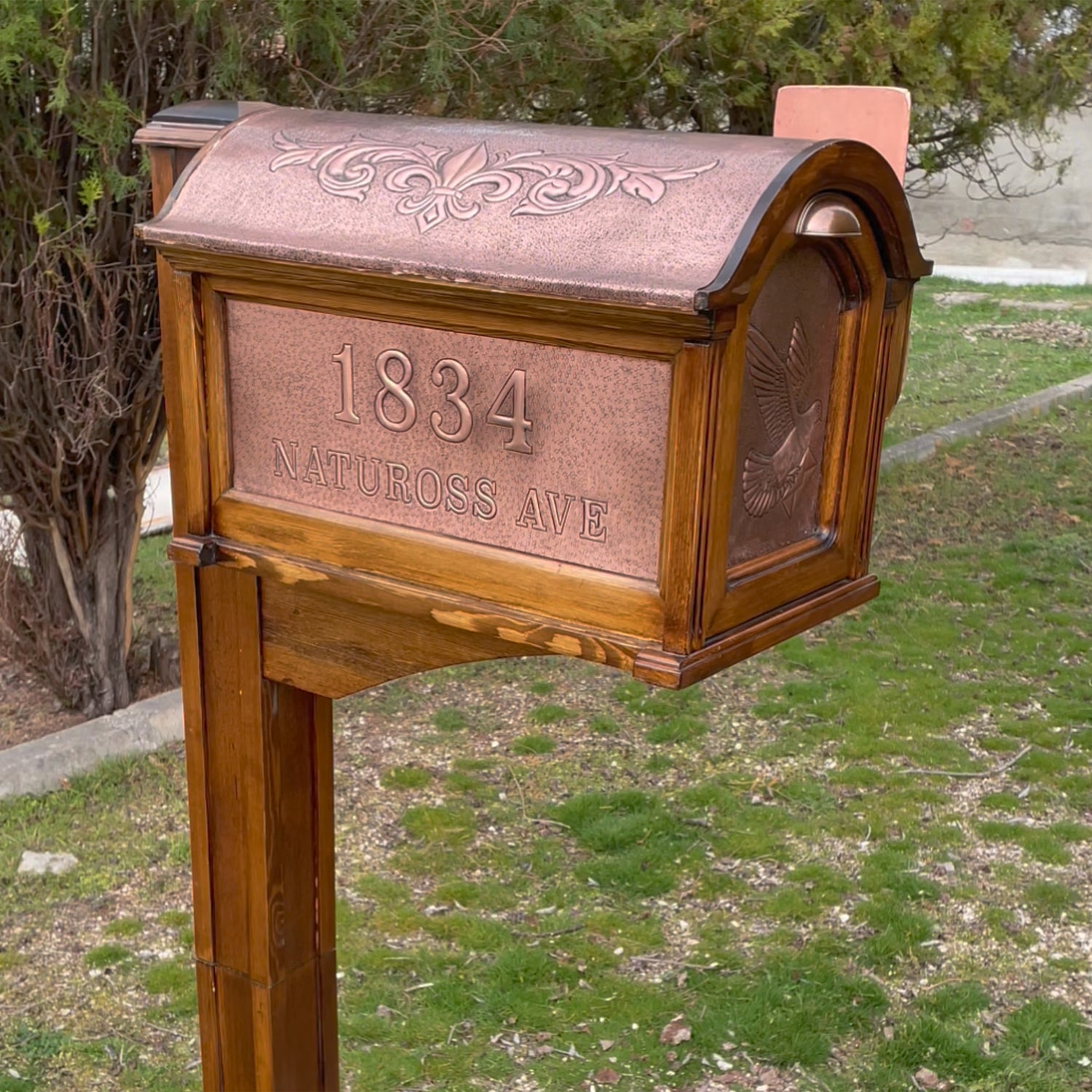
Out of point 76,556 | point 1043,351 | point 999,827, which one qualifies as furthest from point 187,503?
point 1043,351

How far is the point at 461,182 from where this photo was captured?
141 cm

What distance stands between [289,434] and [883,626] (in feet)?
13.5

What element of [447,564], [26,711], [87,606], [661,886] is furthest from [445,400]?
[26,711]

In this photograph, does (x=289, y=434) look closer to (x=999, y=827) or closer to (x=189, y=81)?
(x=189, y=81)

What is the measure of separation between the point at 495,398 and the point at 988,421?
7473 millimetres

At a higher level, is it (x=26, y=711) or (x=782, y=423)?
(x=782, y=423)

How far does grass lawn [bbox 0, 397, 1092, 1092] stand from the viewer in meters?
2.87

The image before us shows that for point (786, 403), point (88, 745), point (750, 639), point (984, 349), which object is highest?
point (786, 403)

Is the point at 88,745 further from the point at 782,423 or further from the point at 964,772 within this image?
the point at 782,423

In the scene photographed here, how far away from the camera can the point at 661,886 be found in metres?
3.49

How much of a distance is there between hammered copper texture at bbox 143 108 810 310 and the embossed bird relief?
158mm

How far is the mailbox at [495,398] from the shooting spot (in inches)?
50.4

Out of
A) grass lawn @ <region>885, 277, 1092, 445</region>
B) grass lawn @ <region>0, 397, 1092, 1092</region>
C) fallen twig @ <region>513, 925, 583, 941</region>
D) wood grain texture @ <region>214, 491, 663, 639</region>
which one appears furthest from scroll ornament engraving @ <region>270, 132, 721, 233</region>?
grass lawn @ <region>885, 277, 1092, 445</region>

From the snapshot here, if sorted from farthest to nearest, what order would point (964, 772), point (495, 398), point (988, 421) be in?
1. point (988, 421)
2. point (964, 772)
3. point (495, 398)
